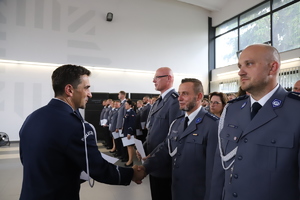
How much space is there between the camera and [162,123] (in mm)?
2527

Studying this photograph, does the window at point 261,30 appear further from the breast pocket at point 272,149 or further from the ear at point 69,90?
the ear at point 69,90

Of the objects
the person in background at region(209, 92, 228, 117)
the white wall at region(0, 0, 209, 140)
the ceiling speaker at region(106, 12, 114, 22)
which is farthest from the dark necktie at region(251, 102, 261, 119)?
the ceiling speaker at region(106, 12, 114, 22)

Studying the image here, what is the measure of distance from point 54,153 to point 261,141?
1.16m

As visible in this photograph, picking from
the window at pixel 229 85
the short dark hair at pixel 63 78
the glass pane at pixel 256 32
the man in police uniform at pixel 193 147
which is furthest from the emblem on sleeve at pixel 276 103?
the window at pixel 229 85

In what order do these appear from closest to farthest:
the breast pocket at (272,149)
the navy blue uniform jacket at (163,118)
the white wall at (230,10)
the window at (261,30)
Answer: the breast pocket at (272,149) → the navy blue uniform jacket at (163,118) → the window at (261,30) → the white wall at (230,10)

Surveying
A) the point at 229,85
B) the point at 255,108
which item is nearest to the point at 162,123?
the point at 255,108

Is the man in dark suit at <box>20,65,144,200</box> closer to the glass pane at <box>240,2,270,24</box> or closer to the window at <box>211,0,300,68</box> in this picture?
the window at <box>211,0,300,68</box>

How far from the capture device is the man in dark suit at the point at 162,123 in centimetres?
233

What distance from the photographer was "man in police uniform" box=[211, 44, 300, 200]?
108cm

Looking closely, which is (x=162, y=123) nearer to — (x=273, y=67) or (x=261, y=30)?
(x=273, y=67)

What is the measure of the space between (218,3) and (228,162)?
12163 millimetres

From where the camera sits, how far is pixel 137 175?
1.85 m

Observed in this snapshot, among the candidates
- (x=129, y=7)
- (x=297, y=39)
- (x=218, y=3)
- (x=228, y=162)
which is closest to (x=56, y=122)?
(x=228, y=162)

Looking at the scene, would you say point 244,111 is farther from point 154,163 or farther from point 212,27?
point 212,27
